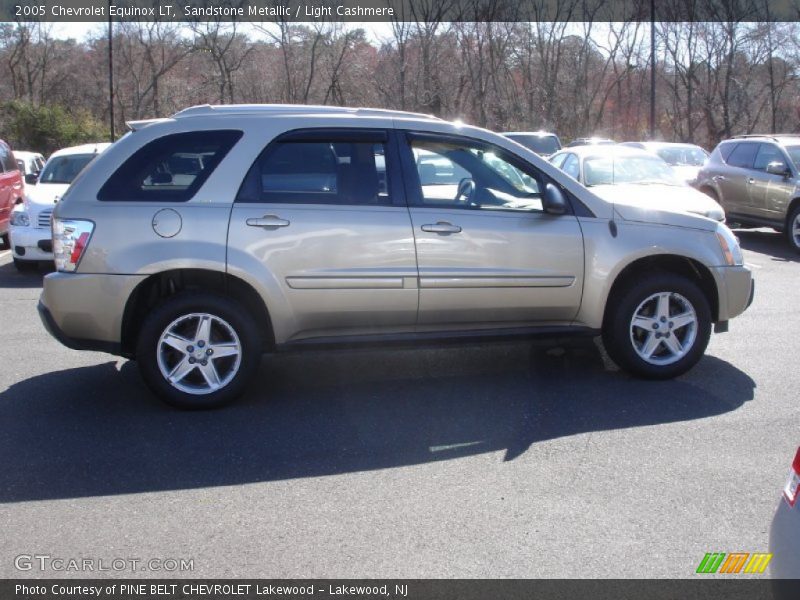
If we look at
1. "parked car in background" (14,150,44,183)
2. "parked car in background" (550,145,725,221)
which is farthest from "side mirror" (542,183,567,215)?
"parked car in background" (14,150,44,183)

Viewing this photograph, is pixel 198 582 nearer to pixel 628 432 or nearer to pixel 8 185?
pixel 628 432

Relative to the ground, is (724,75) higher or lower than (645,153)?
higher

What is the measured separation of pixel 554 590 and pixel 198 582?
4.73 feet

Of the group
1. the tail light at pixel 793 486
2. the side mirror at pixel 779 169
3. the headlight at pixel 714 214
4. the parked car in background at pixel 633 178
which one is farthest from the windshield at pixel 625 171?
the tail light at pixel 793 486

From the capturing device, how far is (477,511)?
4367 mm

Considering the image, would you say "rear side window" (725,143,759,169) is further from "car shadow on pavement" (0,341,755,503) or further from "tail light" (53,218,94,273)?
"tail light" (53,218,94,273)

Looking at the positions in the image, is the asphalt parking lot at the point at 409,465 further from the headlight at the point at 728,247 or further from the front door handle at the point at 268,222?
the front door handle at the point at 268,222

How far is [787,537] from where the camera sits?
2.80m

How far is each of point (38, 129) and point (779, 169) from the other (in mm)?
28858

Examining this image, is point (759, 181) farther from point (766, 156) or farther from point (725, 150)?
point (725, 150)

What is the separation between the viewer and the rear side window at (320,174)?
5953 mm

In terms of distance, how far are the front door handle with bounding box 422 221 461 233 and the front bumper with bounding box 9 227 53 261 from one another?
7.41 meters

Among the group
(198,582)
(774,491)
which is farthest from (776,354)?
(198,582)

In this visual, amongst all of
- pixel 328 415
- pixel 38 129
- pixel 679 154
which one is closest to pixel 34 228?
pixel 328 415
